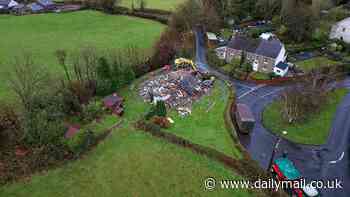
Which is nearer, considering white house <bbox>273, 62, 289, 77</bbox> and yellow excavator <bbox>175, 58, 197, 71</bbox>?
white house <bbox>273, 62, 289, 77</bbox>

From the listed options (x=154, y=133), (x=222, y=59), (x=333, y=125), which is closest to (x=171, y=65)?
(x=222, y=59)

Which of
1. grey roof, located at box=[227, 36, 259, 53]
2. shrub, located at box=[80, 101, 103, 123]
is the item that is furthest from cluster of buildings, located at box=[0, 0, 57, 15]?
grey roof, located at box=[227, 36, 259, 53]

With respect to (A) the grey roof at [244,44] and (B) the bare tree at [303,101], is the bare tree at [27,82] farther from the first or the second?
(A) the grey roof at [244,44]

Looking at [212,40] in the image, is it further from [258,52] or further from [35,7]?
[35,7]

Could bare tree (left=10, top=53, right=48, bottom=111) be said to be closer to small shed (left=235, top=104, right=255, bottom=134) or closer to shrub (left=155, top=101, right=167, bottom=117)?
shrub (left=155, top=101, right=167, bottom=117)

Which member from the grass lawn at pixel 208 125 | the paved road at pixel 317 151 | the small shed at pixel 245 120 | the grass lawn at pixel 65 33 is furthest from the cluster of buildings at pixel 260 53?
the grass lawn at pixel 65 33

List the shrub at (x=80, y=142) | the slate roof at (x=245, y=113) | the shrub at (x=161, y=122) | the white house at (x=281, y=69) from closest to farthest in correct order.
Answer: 1. the shrub at (x=80, y=142)
2. the shrub at (x=161, y=122)
3. the slate roof at (x=245, y=113)
4. the white house at (x=281, y=69)

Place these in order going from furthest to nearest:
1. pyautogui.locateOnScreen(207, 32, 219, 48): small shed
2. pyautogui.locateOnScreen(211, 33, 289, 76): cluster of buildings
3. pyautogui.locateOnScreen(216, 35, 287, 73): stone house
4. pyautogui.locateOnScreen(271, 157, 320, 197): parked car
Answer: pyautogui.locateOnScreen(207, 32, 219, 48): small shed, pyautogui.locateOnScreen(216, 35, 287, 73): stone house, pyautogui.locateOnScreen(211, 33, 289, 76): cluster of buildings, pyautogui.locateOnScreen(271, 157, 320, 197): parked car
